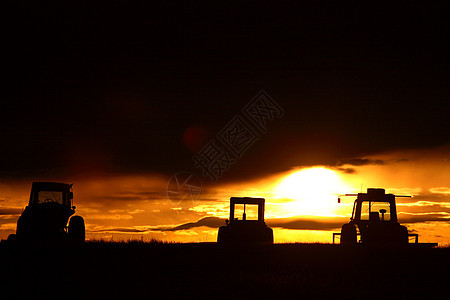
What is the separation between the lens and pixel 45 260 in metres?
18.7

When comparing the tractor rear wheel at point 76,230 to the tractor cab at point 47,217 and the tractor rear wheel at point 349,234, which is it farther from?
the tractor rear wheel at point 349,234

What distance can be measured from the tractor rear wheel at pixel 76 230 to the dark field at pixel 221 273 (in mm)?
2198

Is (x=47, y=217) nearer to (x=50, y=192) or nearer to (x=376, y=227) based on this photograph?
(x=50, y=192)

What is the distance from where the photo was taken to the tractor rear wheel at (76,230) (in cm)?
2426

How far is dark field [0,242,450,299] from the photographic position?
41.8 feet

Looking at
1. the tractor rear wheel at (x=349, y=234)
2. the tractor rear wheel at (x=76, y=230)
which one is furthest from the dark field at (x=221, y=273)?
the tractor rear wheel at (x=349, y=234)

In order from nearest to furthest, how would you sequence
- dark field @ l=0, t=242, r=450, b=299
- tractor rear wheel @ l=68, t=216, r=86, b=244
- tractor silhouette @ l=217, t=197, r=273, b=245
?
dark field @ l=0, t=242, r=450, b=299 < tractor rear wheel @ l=68, t=216, r=86, b=244 < tractor silhouette @ l=217, t=197, r=273, b=245

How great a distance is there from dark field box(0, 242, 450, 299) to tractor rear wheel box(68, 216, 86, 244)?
7.21 feet

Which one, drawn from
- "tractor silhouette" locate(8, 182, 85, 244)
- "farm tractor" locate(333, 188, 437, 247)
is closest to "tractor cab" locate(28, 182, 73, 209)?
"tractor silhouette" locate(8, 182, 85, 244)

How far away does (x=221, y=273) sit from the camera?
15422mm

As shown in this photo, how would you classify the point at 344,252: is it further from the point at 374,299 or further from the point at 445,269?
the point at 374,299

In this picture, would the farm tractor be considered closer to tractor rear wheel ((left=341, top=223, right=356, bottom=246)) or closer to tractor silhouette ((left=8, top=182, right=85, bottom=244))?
tractor rear wheel ((left=341, top=223, right=356, bottom=246))

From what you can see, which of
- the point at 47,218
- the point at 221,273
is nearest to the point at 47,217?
the point at 47,218

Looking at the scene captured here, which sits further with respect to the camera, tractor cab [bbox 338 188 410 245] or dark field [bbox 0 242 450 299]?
tractor cab [bbox 338 188 410 245]
